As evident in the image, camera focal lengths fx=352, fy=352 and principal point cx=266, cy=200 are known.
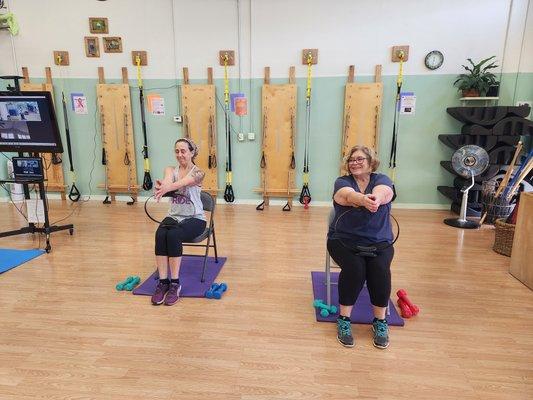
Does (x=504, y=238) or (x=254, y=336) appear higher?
(x=504, y=238)

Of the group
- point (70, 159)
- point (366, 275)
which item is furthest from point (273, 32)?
point (366, 275)

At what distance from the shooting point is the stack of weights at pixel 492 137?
4461 mm

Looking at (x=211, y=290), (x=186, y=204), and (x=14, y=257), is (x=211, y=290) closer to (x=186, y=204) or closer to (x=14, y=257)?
(x=186, y=204)

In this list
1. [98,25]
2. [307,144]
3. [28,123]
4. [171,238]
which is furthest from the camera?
[307,144]

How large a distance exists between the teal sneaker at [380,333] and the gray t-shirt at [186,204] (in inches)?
59.8

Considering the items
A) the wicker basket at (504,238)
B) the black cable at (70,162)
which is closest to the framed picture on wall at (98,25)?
the black cable at (70,162)

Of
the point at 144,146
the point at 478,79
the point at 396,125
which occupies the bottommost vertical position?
the point at 144,146

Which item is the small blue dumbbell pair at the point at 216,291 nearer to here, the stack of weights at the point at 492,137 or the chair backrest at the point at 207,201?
the chair backrest at the point at 207,201

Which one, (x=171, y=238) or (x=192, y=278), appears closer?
(x=171, y=238)

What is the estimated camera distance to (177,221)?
275cm

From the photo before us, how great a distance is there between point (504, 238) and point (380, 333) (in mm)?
2241

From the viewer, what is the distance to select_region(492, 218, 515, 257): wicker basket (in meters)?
3.46

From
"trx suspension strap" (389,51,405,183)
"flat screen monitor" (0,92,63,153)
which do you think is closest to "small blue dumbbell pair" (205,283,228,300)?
"flat screen monitor" (0,92,63,153)

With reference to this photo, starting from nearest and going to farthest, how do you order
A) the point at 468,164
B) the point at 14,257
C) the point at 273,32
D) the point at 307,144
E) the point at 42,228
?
the point at 14,257 < the point at 42,228 < the point at 468,164 < the point at 273,32 < the point at 307,144
